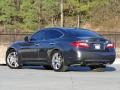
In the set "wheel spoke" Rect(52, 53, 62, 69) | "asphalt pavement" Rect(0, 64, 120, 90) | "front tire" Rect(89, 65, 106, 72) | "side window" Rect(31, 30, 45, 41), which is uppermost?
"side window" Rect(31, 30, 45, 41)

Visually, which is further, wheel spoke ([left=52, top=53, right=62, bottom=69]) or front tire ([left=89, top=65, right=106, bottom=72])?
front tire ([left=89, top=65, right=106, bottom=72])

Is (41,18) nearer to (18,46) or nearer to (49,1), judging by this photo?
(49,1)

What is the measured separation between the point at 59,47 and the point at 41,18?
41.6 meters

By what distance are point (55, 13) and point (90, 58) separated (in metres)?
42.1

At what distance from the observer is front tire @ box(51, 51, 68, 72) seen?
58.9ft

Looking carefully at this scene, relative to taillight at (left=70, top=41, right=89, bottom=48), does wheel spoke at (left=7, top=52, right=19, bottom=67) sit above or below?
below

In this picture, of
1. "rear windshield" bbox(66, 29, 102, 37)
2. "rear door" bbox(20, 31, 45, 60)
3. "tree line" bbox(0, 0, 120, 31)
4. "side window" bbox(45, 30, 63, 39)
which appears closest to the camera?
"rear windshield" bbox(66, 29, 102, 37)

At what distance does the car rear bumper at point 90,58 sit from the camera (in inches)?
696

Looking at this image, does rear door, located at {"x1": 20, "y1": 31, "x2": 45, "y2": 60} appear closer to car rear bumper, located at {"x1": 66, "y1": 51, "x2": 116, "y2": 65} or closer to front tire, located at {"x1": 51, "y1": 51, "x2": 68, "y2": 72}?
front tire, located at {"x1": 51, "y1": 51, "x2": 68, "y2": 72}

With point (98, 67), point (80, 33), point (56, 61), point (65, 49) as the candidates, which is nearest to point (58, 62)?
point (56, 61)

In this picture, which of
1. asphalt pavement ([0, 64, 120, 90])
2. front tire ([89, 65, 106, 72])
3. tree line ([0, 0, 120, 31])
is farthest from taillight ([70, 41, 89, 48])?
tree line ([0, 0, 120, 31])

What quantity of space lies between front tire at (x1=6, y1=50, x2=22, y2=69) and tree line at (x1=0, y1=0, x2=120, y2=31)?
122 feet

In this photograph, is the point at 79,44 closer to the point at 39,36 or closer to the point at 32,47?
the point at 39,36

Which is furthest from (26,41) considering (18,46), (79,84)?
(79,84)
